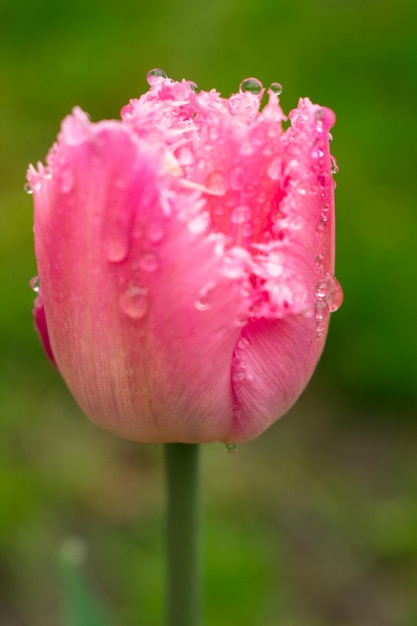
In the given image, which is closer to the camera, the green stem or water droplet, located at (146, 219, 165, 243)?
water droplet, located at (146, 219, 165, 243)

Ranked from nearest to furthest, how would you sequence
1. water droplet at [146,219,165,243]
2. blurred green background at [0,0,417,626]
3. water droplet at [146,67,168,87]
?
water droplet at [146,219,165,243] → water droplet at [146,67,168,87] → blurred green background at [0,0,417,626]

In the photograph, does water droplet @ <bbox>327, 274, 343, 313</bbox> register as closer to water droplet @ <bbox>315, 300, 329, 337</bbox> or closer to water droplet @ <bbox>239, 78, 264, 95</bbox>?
water droplet @ <bbox>315, 300, 329, 337</bbox>

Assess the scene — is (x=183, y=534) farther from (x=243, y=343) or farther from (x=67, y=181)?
(x=67, y=181)

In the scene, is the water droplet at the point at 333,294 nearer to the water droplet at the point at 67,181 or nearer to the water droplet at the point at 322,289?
the water droplet at the point at 322,289

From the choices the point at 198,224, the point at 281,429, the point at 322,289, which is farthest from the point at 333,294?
the point at 281,429

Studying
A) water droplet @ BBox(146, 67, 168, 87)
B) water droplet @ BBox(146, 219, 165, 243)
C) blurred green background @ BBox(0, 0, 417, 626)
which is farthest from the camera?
blurred green background @ BBox(0, 0, 417, 626)

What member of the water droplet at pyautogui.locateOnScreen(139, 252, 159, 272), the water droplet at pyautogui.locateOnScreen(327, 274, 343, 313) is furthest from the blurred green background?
the water droplet at pyautogui.locateOnScreen(139, 252, 159, 272)
